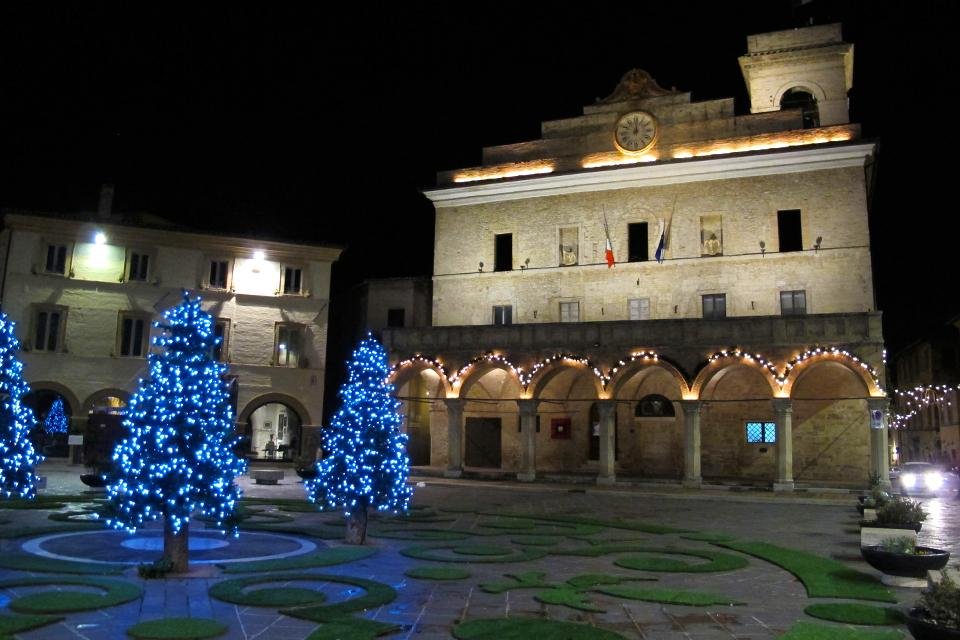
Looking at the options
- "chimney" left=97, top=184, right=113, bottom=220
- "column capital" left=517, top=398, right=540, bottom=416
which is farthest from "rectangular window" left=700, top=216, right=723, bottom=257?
"chimney" left=97, top=184, right=113, bottom=220

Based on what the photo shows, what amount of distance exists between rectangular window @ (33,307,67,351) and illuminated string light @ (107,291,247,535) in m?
27.5

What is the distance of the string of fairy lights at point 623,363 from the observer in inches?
1075

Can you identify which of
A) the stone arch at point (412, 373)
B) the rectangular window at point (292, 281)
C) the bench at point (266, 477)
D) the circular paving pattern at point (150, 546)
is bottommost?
the circular paving pattern at point (150, 546)

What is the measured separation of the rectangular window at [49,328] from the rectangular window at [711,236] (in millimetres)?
28858

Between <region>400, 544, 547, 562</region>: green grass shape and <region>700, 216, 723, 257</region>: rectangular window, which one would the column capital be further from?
<region>400, 544, 547, 562</region>: green grass shape

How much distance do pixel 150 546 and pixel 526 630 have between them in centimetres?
811

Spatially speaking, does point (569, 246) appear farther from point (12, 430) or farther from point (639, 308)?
point (12, 430)

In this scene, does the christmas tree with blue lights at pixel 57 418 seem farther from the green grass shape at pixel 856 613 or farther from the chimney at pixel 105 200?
the green grass shape at pixel 856 613

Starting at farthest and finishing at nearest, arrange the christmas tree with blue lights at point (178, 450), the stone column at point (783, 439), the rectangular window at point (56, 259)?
the rectangular window at point (56, 259)
the stone column at point (783, 439)
the christmas tree with blue lights at point (178, 450)

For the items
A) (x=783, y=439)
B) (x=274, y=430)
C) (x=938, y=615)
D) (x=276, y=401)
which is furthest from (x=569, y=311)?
(x=938, y=615)

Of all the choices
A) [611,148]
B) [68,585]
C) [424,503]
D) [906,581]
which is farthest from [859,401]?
[68,585]

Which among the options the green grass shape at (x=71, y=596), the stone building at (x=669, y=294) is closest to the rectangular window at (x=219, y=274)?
the stone building at (x=669, y=294)

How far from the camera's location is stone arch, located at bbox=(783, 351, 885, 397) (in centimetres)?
2679

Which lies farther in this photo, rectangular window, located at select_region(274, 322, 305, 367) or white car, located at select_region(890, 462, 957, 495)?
rectangular window, located at select_region(274, 322, 305, 367)
